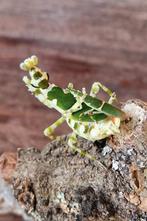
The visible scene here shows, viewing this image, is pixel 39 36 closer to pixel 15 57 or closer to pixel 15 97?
pixel 15 57

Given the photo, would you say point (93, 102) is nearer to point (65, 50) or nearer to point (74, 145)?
point (74, 145)

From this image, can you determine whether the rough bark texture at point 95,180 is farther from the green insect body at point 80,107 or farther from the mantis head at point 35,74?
the mantis head at point 35,74

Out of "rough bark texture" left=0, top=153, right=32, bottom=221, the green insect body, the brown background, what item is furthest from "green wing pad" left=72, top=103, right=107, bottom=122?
the brown background

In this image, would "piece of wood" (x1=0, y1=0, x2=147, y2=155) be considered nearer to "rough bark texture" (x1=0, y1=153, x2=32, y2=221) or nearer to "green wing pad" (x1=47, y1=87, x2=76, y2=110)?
"rough bark texture" (x1=0, y1=153, x2=32, y2=221)

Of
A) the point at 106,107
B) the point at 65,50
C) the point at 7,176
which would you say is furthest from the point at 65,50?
the point at 106,107

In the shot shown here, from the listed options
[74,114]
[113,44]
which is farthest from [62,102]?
[113,44]

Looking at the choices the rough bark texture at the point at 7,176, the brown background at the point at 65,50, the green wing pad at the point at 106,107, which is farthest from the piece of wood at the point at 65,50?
the green wing pad at the point at 106,107
